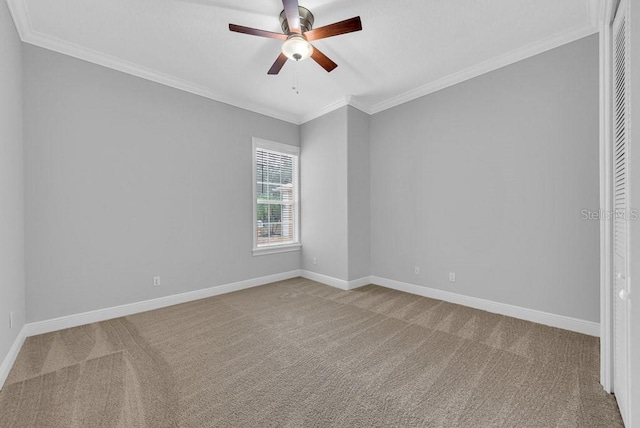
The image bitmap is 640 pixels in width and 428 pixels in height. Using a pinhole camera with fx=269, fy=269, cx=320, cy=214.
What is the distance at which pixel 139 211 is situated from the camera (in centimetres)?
324

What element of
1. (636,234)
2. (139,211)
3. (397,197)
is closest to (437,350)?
(636,234)

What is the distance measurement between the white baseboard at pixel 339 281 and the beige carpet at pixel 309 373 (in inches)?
38.7

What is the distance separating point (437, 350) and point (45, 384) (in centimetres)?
293

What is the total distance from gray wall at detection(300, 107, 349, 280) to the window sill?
17cm

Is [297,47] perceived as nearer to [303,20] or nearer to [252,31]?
[303,20]

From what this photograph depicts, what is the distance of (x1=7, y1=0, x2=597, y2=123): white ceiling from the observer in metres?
2.29

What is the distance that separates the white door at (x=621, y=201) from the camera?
54.2 inches

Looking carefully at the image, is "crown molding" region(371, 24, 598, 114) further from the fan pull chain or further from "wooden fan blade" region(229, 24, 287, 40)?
"wooden fan blade" region(229, 24, 287, 40)

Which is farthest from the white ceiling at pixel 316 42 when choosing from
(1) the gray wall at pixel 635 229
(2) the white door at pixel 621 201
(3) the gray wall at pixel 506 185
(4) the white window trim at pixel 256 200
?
(1) the gray wall at pixel 635 229

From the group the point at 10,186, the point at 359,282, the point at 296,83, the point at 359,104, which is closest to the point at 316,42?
the point at 296,83

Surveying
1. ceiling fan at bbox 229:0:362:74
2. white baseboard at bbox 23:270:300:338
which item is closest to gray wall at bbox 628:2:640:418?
ceiling fan at bbox 229:0:362:74

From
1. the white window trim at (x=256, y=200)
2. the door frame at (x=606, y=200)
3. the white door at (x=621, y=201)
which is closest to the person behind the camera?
the white door at (x=621, y=201)

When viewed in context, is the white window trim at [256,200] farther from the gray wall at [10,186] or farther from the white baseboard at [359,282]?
the gray wall at [10,186]

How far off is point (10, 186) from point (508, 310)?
4850 millimetres
